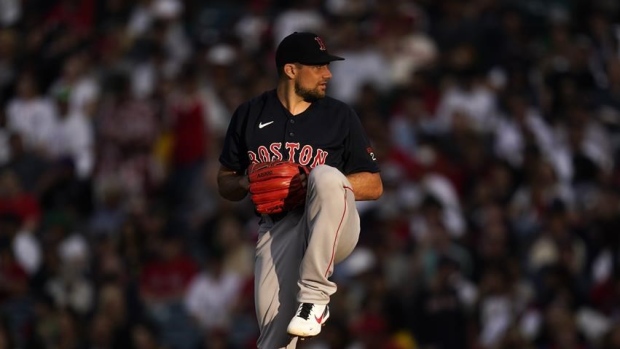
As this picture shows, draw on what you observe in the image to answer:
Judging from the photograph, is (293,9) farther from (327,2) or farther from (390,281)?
(390,281)

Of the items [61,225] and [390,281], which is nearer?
[390,281]

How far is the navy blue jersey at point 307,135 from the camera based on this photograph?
7.18 m

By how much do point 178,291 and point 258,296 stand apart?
5.87m

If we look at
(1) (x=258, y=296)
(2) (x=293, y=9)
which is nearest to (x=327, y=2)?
(2) (x=293, y=9)

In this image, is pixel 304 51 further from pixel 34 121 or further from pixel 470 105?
pixel 34 121

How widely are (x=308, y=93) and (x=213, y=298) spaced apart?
5882 millimetres

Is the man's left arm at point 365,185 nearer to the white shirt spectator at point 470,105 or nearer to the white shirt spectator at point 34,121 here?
the white shirt spectator at point 470,105

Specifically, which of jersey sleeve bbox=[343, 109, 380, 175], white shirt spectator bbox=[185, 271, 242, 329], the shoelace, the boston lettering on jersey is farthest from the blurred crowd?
the shoelace

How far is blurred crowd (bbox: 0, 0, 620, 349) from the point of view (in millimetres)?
12156

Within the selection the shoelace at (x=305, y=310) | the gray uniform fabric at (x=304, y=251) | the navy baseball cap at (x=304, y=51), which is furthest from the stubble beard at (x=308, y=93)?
the shoelace at (x=305, y=310)

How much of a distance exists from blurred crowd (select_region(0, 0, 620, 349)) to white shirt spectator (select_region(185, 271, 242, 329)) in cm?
1

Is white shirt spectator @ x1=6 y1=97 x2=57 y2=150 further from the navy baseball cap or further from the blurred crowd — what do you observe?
the navy baseball cap

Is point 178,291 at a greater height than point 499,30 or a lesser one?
lesser

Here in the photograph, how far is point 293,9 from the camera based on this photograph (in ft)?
52.2
